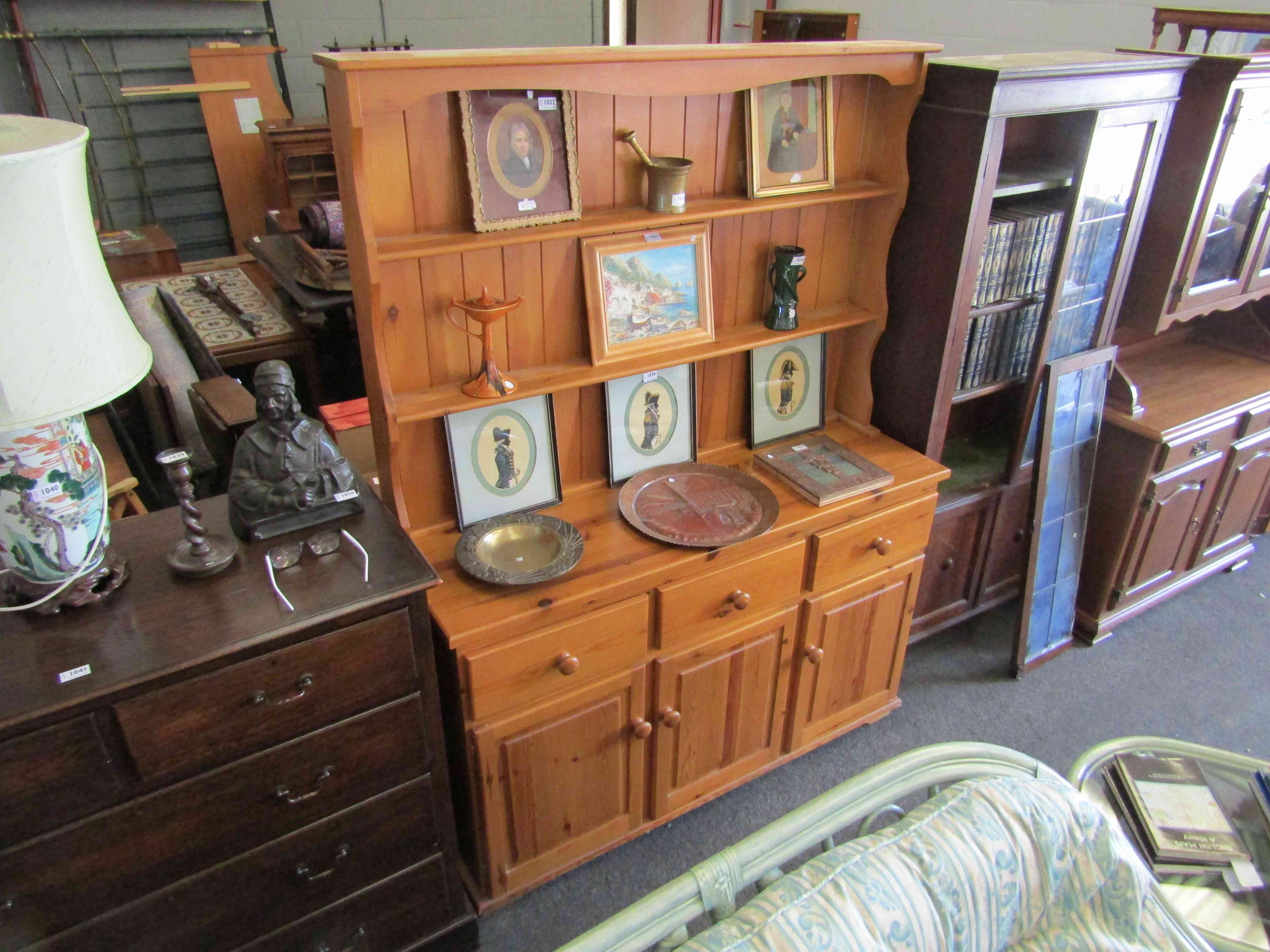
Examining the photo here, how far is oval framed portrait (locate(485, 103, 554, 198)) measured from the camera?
145 centimetres

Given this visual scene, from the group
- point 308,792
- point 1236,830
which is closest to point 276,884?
point 308,792

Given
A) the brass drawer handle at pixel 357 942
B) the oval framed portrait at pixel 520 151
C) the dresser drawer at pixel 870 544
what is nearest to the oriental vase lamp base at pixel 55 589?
the brass drawer handle at pixel 357 942

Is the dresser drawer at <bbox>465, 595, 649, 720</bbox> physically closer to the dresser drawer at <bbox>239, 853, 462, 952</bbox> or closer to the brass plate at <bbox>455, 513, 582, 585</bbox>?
the brass plate at <bbox>455, 513, 582, 585</bbox>

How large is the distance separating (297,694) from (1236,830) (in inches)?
62.7

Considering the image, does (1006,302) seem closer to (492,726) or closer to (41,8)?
(492,726)

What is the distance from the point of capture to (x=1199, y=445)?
2406 millimetres

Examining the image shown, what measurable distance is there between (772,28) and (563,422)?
10.9 ft

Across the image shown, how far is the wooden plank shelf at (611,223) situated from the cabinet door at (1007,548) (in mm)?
983

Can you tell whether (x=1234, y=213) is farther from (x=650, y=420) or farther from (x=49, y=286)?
(x=49, y=286)

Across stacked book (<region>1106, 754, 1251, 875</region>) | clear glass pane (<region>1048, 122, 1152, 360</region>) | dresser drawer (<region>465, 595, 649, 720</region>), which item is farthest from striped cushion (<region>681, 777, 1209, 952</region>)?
clear glass pane (<region>1048, 122, 1152, 360</region>)

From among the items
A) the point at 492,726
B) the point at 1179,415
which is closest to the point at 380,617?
the point at 492,726

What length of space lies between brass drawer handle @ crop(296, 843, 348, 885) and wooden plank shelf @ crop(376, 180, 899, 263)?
101 centimetres

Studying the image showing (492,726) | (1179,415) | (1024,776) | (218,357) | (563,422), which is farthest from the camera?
(218,357)

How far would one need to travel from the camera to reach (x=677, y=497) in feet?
5.93
